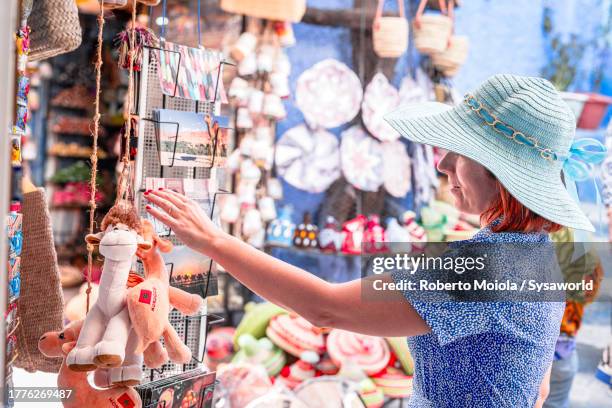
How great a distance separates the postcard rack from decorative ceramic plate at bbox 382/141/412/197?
2.31 meters

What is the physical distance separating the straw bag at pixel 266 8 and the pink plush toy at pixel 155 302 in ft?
7.56

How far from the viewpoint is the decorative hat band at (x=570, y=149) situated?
1.46m

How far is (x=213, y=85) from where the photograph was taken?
1.67 metres

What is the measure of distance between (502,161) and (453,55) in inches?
104

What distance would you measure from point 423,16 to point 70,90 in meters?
3.88

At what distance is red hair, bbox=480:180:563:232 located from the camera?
1.42 metres

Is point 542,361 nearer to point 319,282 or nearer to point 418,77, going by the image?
point 319,282

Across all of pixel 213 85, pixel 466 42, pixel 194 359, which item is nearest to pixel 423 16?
pixel 466 42

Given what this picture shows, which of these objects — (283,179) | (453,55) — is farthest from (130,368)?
(453,55)

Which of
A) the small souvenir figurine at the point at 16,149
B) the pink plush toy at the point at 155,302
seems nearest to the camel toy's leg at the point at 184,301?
the pink plush toy at the point at 155,302

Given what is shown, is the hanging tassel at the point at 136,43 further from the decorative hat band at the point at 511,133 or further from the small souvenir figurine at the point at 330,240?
the small souvenir figurine at the point at 330,240

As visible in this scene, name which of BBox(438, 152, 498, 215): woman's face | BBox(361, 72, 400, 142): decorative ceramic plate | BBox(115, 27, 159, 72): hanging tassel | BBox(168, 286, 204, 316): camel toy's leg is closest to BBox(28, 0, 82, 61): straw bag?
BBox(115, 27, 159, 72): hanging tassel

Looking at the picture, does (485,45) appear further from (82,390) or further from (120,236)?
(82,390)

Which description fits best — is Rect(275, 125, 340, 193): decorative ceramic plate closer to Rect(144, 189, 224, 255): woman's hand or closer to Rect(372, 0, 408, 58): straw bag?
Rect(372, 0, 408, 58): straw bag
